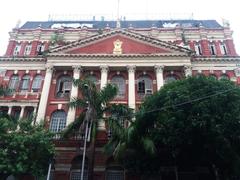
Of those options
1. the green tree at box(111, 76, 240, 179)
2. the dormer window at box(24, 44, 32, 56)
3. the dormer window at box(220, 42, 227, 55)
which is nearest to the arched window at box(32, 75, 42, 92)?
the dormer window at box(24, 44, 32, 56)

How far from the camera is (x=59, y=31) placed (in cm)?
3878

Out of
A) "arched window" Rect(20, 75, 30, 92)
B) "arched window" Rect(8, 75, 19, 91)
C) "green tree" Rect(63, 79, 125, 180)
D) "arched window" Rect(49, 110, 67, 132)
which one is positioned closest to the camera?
"green tree" Rect(63, 79, 125, 180)

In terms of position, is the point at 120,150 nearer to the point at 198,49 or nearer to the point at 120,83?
the point at 120,83

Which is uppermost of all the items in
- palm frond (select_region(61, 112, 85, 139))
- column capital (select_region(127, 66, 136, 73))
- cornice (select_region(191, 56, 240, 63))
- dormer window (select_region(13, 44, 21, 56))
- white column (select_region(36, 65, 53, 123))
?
dormer window (select_region(13, 44, 21, 56))

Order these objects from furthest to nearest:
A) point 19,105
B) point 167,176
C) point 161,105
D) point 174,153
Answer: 1. point 19,105
2. point 167,176
3. point 161,105
4. point 174,153

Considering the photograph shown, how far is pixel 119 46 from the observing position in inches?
1315

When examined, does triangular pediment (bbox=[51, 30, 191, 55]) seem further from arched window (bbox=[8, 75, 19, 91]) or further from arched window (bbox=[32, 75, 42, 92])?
arched window (bbox=[8, 75, 19, 91])

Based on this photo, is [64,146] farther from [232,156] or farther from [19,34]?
[19,34]

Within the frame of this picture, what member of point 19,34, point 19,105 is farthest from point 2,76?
point 19,34

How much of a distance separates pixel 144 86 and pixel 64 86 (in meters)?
9.66

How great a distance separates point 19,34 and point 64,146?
19.9 m

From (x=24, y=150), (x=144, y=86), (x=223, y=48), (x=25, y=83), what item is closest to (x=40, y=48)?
(x=25, y=83)

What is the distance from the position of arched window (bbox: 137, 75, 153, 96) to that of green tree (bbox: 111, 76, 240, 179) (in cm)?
941

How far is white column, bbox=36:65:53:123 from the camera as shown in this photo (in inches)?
1145
